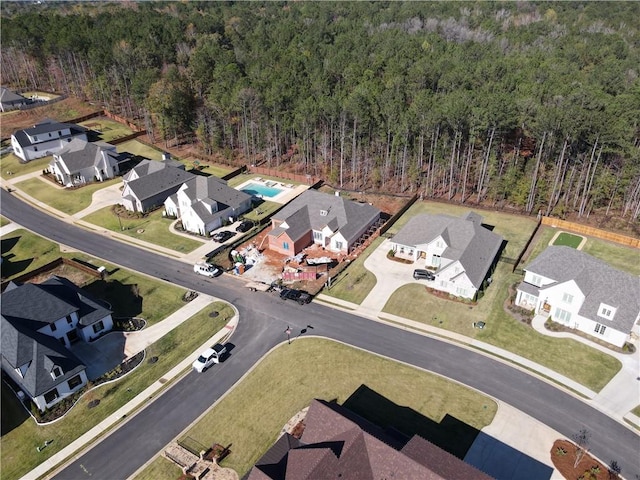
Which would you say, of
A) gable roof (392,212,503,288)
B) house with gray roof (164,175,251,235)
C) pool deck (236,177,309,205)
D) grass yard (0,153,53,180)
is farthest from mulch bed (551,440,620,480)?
grass yard (0,153,53,180)

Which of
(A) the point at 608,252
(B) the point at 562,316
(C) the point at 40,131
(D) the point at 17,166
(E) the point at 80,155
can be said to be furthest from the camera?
(C) the point at 40,131

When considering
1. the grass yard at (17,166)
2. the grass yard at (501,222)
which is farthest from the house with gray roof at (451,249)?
the grass yard at (17,166)

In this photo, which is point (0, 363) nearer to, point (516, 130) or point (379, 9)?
point (516, 130)

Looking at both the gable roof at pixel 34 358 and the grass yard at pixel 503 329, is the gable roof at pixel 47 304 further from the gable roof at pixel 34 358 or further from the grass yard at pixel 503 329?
the grass yard at pixel 503 329

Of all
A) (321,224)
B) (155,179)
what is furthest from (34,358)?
(155,179)

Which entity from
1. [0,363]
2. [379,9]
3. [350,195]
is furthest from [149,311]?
[379,9]

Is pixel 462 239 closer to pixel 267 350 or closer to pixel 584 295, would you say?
pixel 584 295
